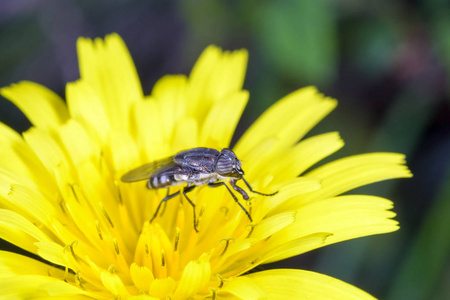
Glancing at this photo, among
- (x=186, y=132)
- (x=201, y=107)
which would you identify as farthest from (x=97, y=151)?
(x=201, y=107)

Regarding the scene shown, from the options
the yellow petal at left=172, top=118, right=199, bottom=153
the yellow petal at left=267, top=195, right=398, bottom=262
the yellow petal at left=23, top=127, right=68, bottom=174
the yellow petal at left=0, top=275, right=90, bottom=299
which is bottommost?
the yellow petal at left=0, top=275, right=90, bottom=299

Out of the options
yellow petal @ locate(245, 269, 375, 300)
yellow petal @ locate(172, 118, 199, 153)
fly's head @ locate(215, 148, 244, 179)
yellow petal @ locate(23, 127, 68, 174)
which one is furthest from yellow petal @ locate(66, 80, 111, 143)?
yellow petal @ locate(245, 269, 375, 300)

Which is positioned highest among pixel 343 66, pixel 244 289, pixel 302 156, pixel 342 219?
pixel 343 66

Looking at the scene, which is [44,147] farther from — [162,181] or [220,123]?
[220,123]

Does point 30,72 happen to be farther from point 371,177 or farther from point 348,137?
point 371,177

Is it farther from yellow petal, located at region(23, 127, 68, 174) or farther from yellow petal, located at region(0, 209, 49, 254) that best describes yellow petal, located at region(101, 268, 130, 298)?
yellow petal, located at region(23, 127, 68, 174)

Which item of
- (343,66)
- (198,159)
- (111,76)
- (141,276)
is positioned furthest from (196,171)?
(343,66)

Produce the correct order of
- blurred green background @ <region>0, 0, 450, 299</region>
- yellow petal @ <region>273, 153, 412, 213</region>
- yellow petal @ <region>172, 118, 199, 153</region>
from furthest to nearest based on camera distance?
blurred green background @ <region>0, 0, 450, 299</region>, yellow petal @ <region>172, 118, 199, 153</region>, yellow petal @ <region>273, 153, 412, 213</region>

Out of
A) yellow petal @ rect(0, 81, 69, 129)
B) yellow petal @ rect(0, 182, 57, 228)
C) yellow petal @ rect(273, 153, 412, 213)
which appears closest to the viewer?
yellow petal @ rect(0, 182, 57, 228)
